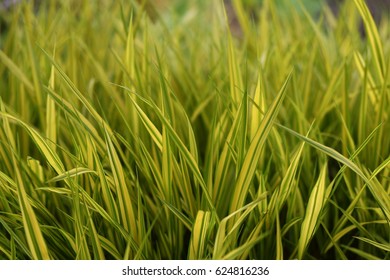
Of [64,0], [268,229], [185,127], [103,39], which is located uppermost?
[64,0]

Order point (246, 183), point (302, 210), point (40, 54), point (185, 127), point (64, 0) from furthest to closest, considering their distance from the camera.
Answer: point (64, 0) → point (40, 54) → point (185, 127) → point (302, 210) → point (246, 183)

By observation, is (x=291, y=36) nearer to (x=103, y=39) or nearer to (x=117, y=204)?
(x=103, y=39)

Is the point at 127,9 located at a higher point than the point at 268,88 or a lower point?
higher

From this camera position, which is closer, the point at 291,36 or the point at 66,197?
the point at 66,197

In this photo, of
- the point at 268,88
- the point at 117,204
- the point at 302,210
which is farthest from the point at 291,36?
the point at 117,204

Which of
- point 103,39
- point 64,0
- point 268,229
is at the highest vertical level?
point 64,0

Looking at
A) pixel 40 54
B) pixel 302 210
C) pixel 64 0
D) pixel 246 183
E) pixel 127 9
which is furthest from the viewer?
pixel 127 9

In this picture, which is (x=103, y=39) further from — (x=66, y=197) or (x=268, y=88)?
(x=66, y=197)

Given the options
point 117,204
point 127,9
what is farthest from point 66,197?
point 127,9

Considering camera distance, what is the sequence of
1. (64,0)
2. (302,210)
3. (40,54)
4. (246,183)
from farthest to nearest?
(64,0)
(40,54)
(302,210)
(246,183)
